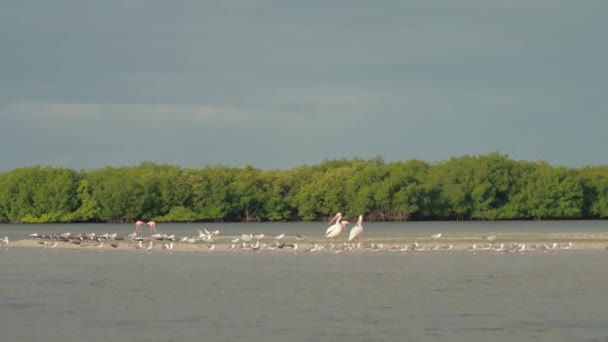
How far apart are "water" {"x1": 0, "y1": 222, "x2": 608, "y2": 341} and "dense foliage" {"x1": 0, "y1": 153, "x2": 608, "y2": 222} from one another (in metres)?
62.0

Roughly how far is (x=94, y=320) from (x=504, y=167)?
269 feet

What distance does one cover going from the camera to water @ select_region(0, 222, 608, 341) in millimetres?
19422

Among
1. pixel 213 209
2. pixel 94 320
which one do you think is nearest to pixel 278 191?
pixel 213 209

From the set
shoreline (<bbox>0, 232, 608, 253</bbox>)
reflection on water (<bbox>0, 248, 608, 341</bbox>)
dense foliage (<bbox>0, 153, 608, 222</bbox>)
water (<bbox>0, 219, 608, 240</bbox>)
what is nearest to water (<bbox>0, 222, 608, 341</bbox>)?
reflection on water (<bbox>0, 248, 608, 341</bbox>)

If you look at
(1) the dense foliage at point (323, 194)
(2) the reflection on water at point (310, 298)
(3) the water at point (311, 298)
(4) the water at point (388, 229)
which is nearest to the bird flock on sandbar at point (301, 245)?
(3) the water at point (311, 298)

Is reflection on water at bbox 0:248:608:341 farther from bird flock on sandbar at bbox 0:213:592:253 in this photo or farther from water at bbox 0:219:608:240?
water at bbox 0:219:608:240

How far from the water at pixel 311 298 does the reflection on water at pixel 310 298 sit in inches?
1.0

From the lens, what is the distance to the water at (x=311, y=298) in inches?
765

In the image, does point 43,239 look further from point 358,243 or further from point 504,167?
point 504,167

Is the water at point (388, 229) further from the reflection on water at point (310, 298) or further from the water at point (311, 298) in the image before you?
the reflection on water at point (310, 298)

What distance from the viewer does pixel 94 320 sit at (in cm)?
2117

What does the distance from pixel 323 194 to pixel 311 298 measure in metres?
77.7

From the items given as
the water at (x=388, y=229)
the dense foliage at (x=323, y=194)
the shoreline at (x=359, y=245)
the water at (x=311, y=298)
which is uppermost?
the dense foliage at (x=323, y=194)

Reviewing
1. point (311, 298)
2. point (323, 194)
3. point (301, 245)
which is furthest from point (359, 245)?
point (323, 194)
